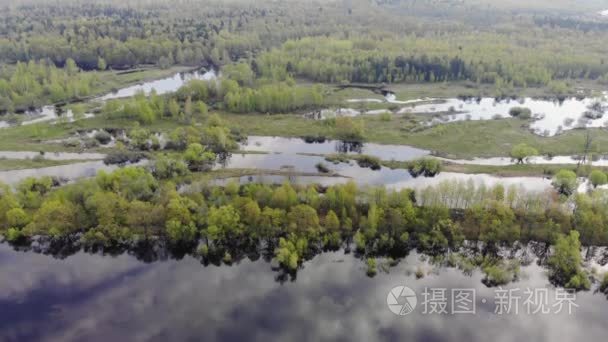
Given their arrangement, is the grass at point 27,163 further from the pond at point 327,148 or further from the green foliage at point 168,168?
the pond at point 327,148

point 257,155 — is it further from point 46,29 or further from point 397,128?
point 46,29

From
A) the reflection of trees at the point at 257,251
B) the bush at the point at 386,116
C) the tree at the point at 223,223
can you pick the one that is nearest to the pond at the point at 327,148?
the bush at the point at 386,116

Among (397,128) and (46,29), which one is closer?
(397,128)

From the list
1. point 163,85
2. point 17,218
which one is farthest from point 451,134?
point 163,85

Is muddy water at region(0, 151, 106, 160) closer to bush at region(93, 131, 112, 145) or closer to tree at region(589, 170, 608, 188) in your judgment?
bush at region(93, 131, 112, 145)

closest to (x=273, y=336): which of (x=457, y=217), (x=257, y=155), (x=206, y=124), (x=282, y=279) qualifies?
(x=282, y=279)

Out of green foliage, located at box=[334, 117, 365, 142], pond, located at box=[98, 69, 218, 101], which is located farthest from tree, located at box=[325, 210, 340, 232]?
pond, located at box=[98, 69, 218, 101]
